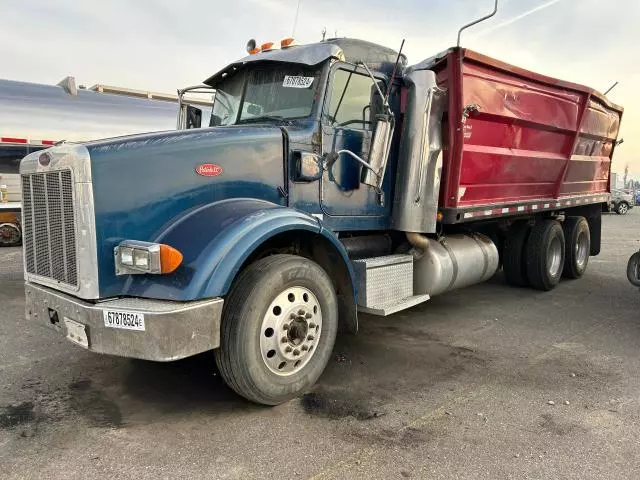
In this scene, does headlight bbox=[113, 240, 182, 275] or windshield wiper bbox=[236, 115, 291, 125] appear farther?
windshield wiper bbox=[236, 115, 291, 125]

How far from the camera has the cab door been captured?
4.46m

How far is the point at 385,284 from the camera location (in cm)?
479

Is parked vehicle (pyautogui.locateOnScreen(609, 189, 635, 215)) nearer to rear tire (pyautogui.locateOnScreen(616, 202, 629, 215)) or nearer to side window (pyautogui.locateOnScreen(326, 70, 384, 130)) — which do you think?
rear tire (pyautogui.locateOnScreen(616, 202, 629, 215))

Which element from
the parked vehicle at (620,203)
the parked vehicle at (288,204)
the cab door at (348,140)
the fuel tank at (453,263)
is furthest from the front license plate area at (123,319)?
the parked vehicle at (620,203)

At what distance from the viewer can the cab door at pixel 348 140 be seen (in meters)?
4.46

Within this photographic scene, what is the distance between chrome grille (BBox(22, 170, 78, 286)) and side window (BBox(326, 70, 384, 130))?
2.16 m

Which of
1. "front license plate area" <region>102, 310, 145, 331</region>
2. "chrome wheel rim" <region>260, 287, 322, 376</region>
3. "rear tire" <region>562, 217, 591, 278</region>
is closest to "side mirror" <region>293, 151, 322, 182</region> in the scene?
"chrome wheel rim" <region>260, 287, 322, 376</region>

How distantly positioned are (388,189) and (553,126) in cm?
289

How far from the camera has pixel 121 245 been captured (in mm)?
3279

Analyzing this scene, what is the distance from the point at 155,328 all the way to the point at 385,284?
91.3 inches

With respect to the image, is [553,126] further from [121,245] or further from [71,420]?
[71,420]

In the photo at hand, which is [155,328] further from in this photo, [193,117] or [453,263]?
[453,263]

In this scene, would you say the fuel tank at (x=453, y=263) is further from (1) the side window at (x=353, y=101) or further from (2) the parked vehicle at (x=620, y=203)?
(2) the parked vehicle at (x=620, y=203)

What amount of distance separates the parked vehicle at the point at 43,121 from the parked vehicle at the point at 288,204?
→ 719 centimetres
